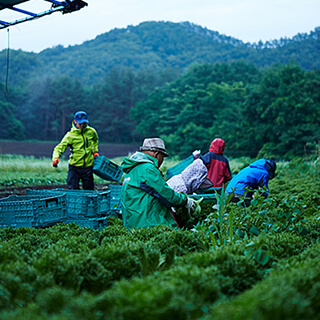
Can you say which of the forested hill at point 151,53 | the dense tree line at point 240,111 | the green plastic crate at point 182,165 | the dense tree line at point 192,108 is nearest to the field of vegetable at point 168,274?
the green plastic crate at point 182,165

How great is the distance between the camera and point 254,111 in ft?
119

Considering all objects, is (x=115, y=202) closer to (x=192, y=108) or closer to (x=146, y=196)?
(x=146, y=196)

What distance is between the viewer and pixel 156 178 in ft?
14.2

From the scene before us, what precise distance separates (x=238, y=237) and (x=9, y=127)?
55.2 meters

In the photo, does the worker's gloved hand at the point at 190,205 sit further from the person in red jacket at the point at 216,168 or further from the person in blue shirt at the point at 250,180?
the person in red jacket at the point at 216,168

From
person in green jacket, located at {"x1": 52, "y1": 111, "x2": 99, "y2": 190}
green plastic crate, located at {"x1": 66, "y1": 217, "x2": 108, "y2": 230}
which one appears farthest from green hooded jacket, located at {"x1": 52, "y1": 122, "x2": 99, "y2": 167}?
green plastic crate, located at {"x1": 66, "y1": 217, "x2": 108, "y2": 230}

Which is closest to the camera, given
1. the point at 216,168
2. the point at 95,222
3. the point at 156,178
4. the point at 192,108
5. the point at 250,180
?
the point at 156,178

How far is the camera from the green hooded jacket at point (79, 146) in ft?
24.1

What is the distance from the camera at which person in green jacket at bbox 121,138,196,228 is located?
4.34 meters

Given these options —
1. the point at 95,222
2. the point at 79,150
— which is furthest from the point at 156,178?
the point at 79,150

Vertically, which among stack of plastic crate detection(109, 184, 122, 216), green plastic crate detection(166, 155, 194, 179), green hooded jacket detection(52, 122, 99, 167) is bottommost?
stack of plastic crate detection(109, 184, 122, 216)

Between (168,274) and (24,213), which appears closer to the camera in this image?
(168,274)

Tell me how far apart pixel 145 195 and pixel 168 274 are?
2245 mm

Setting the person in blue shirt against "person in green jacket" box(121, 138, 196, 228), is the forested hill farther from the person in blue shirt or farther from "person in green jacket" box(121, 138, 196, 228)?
"person in green jacket" box(121, 138, 196, 228)
